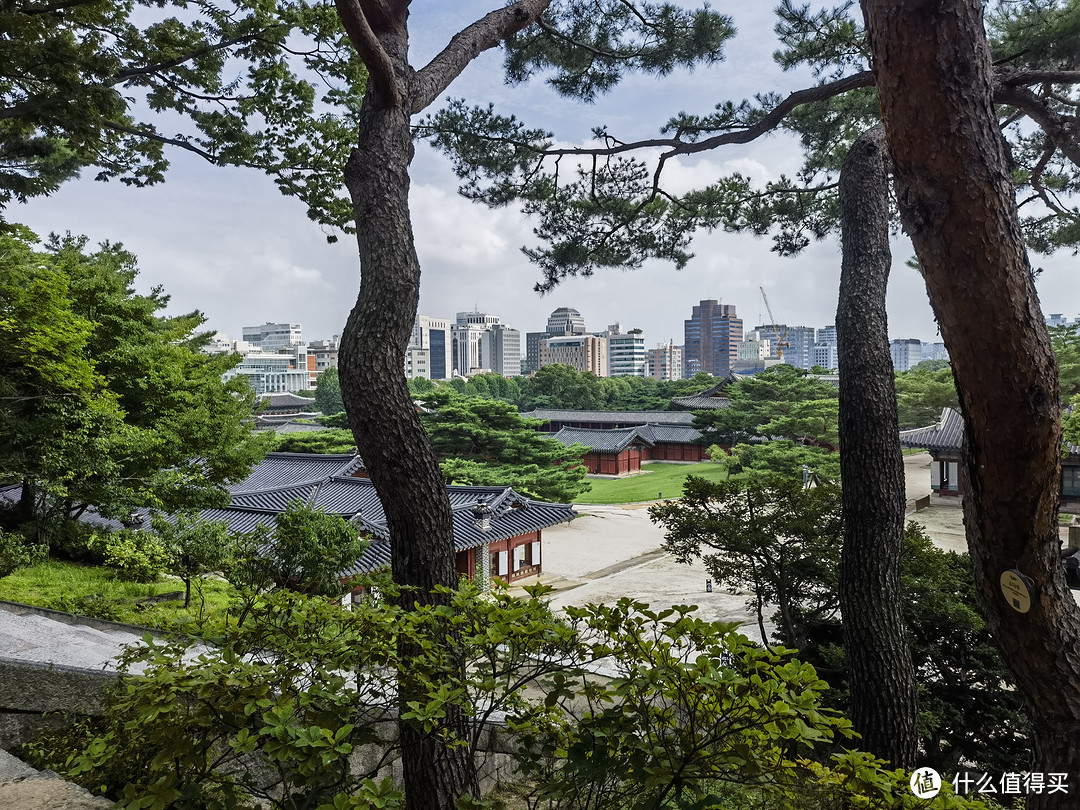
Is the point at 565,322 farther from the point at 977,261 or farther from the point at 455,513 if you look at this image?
the point at 977,261

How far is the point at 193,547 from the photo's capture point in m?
6.84

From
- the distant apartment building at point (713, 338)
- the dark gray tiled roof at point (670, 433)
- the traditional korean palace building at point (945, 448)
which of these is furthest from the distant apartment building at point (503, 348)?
the traditional korean palace building at point (945, 448)

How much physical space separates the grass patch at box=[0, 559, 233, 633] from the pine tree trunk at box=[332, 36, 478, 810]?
3844 millimetres

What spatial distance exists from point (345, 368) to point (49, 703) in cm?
206

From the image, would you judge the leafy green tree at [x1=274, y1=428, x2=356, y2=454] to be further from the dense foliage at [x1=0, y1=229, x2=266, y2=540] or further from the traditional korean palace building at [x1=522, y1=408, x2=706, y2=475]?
the dense foliage at [x1=0, y1=229, x2=266, y2=540]

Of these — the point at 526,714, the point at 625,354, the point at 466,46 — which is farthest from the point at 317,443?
the point at 625,354

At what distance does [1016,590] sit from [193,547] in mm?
7010

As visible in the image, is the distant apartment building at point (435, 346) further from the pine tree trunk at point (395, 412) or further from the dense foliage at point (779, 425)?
the pine tree trunk at point (395, 412)

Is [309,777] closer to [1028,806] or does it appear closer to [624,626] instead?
[624,626]

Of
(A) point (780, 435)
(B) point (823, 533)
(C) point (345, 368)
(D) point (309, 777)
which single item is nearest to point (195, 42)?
(C) point (345, 368)

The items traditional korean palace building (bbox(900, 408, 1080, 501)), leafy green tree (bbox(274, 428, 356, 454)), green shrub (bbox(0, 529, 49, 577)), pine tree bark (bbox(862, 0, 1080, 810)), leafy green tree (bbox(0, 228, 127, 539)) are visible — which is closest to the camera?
pine tree bark (bbox(862, 0, 1080, 810))

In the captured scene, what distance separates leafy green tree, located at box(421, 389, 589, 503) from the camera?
1856cm

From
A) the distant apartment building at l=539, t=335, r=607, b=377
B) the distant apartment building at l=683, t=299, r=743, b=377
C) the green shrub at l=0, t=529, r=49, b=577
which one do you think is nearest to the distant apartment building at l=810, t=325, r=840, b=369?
the distant apartment building at l=683, t=299, r=743, b=377

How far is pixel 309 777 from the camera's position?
151 cm
